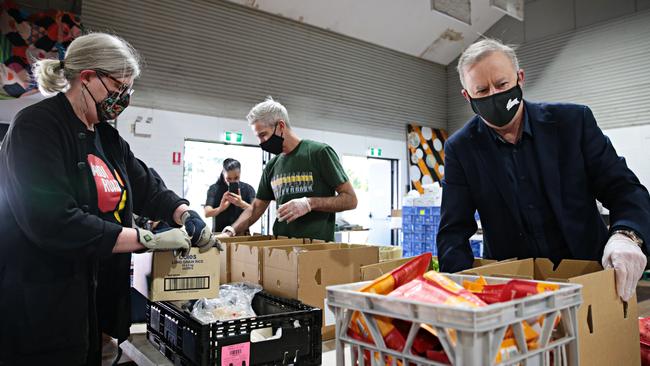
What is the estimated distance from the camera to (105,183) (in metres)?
1.47

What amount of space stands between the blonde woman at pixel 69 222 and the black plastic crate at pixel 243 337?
210 mm

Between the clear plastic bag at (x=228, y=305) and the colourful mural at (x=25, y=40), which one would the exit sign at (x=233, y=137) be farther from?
the clear plastic bag at (x=228, y=305)

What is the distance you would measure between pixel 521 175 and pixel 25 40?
212 inches

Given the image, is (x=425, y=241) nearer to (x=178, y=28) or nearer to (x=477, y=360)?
(x=178, y=28)

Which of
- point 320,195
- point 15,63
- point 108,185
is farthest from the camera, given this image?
point 15,63

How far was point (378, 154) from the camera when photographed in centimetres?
893

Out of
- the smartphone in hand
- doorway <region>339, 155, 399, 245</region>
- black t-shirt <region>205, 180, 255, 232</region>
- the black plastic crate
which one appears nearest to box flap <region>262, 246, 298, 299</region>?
the black plastic crate

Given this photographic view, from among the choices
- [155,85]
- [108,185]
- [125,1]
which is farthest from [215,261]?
[125,1]

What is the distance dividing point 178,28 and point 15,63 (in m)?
2.34

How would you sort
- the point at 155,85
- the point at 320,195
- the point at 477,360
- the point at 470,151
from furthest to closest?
the point at 155,85 → the point at 320,195 → the point at 470,151 → the point at 477,360

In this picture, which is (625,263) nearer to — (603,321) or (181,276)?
(603,321)

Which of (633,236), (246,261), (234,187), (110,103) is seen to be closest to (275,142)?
(246,261)

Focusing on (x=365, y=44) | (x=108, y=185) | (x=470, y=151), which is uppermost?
(x=365, y=44)

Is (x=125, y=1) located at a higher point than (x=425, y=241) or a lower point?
higher
